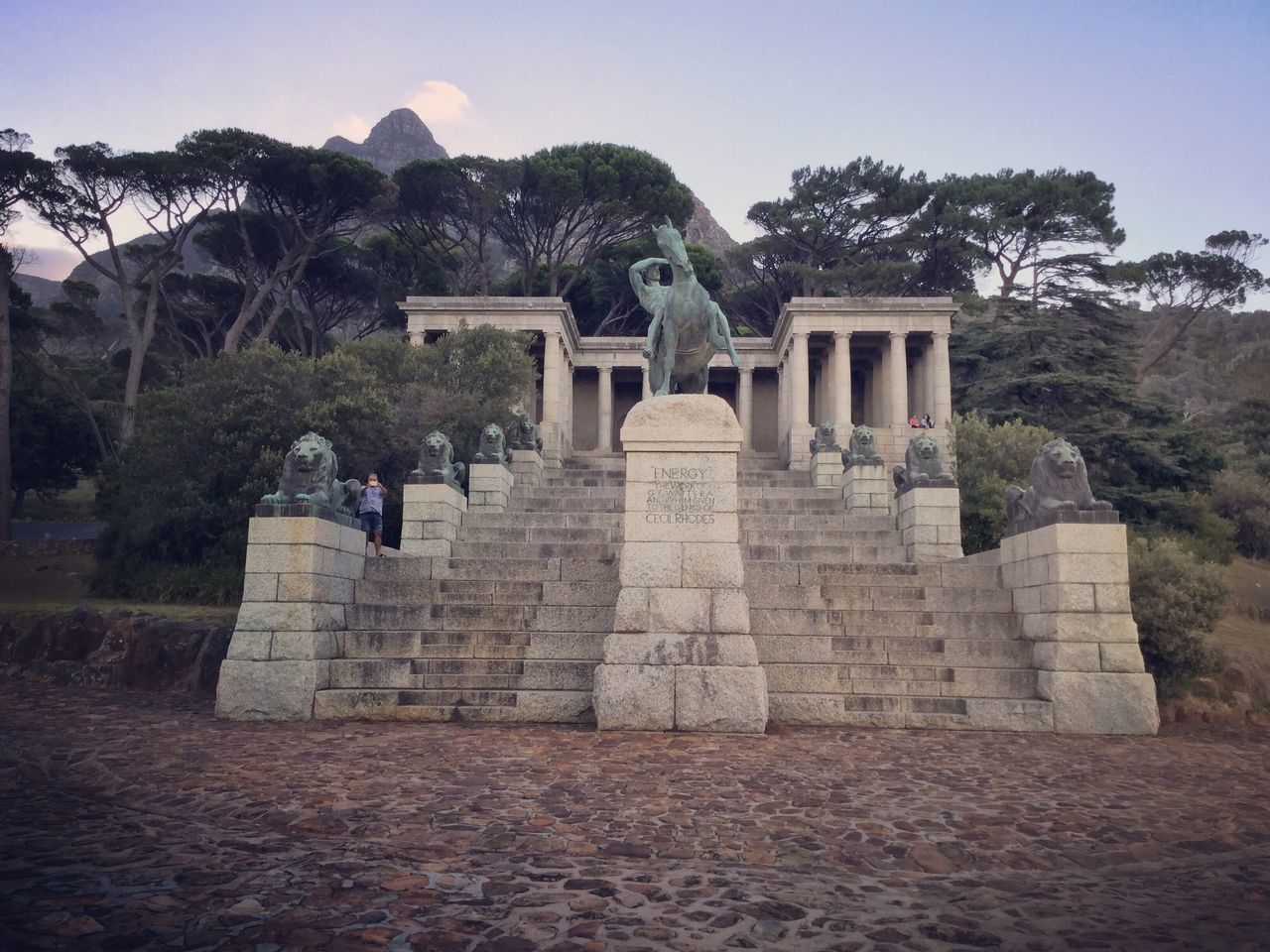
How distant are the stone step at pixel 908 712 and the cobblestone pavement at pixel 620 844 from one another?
939mm

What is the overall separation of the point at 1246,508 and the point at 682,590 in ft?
74.8

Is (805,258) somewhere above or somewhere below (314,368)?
above

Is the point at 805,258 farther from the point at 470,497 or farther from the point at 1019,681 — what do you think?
the point at 1019,681

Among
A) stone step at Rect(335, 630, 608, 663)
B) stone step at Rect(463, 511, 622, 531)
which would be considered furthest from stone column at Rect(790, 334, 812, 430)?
stone step at Rect(335, 630, 608, 663)

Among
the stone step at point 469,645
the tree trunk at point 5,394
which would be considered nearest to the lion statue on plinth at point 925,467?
the stone step at point 469,645

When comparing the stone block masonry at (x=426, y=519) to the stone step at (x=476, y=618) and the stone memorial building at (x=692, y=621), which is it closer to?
the stone memorial building at (x=692, y=621)

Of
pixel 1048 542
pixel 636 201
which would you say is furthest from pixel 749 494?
pixel 636 201

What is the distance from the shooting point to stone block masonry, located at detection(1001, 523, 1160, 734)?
8.77m

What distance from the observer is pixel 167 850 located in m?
4.37

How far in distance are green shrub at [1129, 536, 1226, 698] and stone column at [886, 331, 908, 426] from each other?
2209 centimetres

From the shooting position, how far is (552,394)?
103 ft

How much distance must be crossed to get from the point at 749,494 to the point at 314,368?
941 centimetres

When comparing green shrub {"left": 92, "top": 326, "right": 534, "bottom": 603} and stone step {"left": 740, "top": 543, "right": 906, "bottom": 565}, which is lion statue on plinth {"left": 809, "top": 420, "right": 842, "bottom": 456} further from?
green shrub {"left": 92, "top": 326, "right": 534, "bottom": 603}

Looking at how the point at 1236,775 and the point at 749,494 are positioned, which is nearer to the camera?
the point at 1236,775
